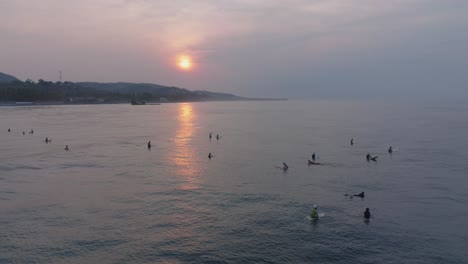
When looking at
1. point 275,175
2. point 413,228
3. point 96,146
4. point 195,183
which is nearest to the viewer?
point 413,228

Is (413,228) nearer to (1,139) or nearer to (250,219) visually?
(250,219)

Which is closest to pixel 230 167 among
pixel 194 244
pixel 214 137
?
pixel 194 244

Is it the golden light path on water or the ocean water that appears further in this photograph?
the golden light path on water

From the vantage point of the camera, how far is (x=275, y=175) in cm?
5666

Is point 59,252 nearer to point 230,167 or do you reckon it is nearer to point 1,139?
point 230,167

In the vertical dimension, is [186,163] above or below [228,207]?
above

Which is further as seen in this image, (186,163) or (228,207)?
(186,163)

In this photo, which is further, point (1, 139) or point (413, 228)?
point (1, 139)

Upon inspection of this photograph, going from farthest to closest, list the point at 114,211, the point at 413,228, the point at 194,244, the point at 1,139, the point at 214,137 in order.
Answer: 1. the point at 214,137
2. the point at 1,139
3. the point at 114,211
4. the point at 413,228
5. the point at 194,244

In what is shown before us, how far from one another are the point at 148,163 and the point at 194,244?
117 feet

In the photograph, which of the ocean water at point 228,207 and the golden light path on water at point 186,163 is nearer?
the ocean water at point 228,207

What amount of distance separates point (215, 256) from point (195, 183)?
22.1 meters

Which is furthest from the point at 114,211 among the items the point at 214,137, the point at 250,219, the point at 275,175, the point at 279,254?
the point at 214,137

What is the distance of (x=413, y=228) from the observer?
3534 cm
